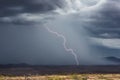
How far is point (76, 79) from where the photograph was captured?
19700 cm

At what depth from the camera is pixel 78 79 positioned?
192m

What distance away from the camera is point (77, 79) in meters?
194

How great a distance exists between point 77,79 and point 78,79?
1931 millimetres

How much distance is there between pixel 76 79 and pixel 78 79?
5336 millimetres

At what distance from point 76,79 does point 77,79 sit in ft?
11.2
